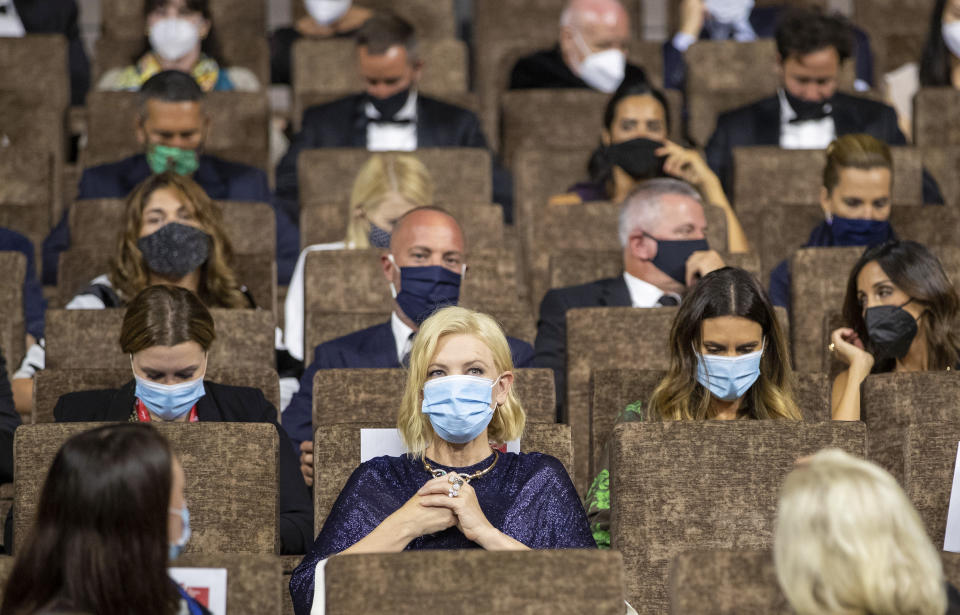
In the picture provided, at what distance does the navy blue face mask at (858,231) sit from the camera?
3775mm

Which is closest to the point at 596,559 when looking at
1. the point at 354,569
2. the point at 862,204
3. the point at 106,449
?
the point at 354,569

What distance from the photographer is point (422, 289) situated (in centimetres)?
329

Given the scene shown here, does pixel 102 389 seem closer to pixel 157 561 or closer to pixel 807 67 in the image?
pixel 157 561

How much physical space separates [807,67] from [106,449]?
128 inches

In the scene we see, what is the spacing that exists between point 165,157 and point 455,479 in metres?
2.16

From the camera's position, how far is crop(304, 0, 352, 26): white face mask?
5496mm

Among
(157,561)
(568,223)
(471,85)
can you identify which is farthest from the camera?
(471,85)

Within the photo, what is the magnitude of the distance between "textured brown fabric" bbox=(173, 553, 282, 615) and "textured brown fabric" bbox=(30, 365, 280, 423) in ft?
3.07

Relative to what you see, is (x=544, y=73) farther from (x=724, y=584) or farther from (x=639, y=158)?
(x=724, y=584)

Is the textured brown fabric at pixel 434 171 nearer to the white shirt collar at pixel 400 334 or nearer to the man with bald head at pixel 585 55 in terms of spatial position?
the man with bald head at pixel 585 55

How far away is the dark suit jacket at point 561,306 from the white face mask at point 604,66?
66.6 inches

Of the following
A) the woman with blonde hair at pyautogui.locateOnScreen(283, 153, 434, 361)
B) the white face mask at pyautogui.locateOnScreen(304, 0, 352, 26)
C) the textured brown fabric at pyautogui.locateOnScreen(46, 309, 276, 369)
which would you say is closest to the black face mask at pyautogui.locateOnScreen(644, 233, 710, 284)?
the woman with blonde hair at pyautogui.locateOnScreen(283, 153, 434, 361)

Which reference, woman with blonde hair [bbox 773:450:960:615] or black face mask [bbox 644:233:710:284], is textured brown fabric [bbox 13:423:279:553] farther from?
black face mask [bbox 644:233:710:284]

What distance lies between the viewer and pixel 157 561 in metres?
1.81
